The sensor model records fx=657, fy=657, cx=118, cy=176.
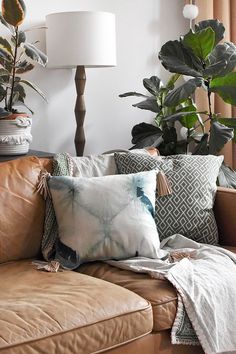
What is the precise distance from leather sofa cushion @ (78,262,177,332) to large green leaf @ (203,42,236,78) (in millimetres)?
1135

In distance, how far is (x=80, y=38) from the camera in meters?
2.95

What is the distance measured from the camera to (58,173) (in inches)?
100.0

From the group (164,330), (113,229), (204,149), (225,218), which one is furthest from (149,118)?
(164,330)

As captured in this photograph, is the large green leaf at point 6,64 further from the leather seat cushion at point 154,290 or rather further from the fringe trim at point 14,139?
the leather seat cushion at point 154,290

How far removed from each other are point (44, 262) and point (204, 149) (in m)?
1.08

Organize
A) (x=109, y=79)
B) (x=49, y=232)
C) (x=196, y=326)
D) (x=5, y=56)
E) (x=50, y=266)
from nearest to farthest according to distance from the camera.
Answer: (x=196, y=326) → (x=50, y=266) → (x=49, y=232) → (x=5, y=56) → (x=109, y=79)

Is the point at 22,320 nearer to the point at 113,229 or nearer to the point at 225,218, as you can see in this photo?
the point at 113,229

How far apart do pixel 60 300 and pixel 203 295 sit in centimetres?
48

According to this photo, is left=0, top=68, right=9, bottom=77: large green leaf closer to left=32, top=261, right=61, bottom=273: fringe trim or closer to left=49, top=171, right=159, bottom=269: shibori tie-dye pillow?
left=49, top=171, right=159, bottom=269: shibori tie-dye pillow

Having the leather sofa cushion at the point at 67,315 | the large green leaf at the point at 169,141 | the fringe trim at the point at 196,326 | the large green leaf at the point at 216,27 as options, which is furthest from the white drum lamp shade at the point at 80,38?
the fringe trim at the point at 196,326

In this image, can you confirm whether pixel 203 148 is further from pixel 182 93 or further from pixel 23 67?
pixel 23 67

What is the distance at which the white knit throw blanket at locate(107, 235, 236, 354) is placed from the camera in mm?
2098

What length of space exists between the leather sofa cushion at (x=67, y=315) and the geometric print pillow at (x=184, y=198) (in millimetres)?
544

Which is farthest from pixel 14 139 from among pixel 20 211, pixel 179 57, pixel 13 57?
pixel 179 57
